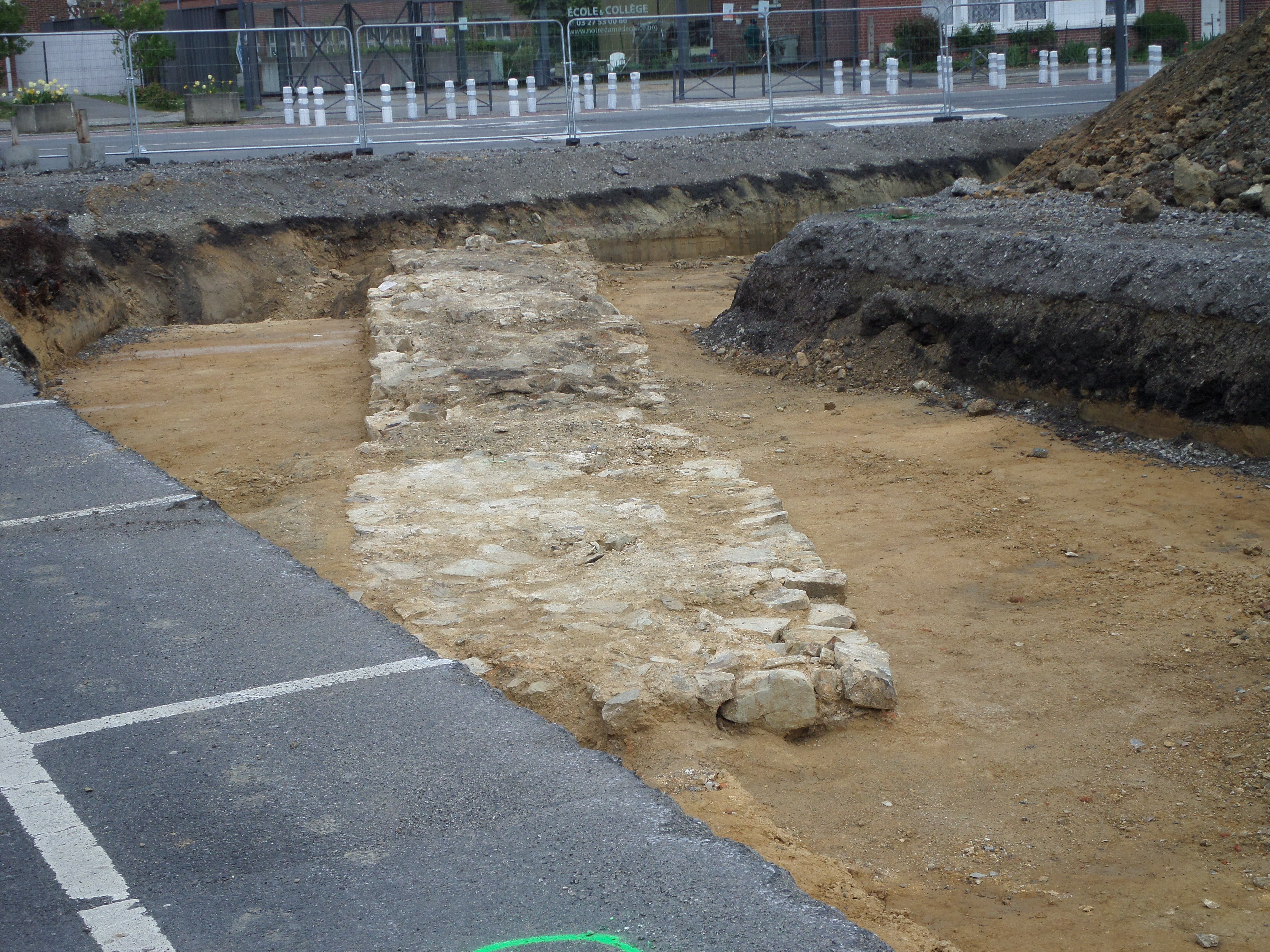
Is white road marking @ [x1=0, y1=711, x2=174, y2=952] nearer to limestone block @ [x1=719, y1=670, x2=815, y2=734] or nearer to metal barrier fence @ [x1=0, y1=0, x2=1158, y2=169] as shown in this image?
limestone block @ [x1=719, y1=670, x2=815, y2=734]

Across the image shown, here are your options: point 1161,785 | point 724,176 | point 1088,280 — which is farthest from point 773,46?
point 1161,785

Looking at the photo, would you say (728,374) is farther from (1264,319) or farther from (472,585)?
(472,585)

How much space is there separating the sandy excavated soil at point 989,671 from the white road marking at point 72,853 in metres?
1.62

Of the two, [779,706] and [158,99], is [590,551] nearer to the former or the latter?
[779,706]

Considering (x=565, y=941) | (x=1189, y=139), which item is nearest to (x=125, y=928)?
(x=565, y=941)

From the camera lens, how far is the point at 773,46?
25.0m

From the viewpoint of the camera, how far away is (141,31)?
26.2 metres

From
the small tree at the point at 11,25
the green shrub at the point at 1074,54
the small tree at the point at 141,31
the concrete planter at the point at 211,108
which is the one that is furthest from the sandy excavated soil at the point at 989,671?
the green shrub at the point at 1074,54

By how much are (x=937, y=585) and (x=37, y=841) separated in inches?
162

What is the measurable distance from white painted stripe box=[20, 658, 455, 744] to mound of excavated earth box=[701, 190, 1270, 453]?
5.70m

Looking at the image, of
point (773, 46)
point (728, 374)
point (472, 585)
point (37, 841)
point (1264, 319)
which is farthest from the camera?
point (773, 46)

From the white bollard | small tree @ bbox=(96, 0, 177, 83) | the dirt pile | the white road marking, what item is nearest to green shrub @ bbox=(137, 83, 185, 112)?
small tree @ bbox=(96, 0, 177, 83)

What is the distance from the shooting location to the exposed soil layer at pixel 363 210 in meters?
12.3

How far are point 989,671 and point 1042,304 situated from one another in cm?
469
